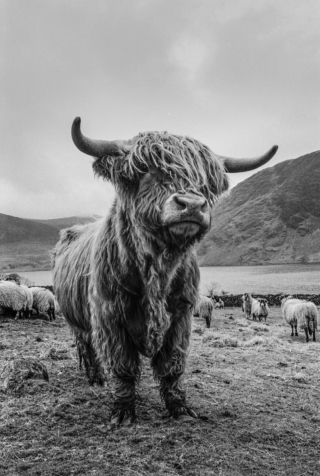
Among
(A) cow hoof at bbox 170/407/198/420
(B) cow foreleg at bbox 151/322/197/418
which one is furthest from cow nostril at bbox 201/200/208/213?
(A) cow hoof at bbox 170/407/198/420

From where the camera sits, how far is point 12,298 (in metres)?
11.7

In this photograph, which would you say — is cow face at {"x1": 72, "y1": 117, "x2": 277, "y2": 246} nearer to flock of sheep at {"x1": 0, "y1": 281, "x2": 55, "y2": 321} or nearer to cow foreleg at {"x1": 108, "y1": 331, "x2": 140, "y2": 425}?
cow foreleg at {"x1": 108, "y1": 331, "x2": 140, "y2": 425}

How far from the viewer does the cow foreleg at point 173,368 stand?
3.69 metres

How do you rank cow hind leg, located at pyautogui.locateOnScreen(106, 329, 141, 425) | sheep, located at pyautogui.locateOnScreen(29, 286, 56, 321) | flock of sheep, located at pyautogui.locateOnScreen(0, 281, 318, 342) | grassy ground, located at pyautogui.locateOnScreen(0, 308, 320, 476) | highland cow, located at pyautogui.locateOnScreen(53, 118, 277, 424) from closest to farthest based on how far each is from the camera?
grassy ground, located at pyautogui.locateOnScreen(0, 308, 320, 476) < highland cow, located at pyautogui.locateOnScreen(53, 118, 277, 424) < cow hind leg, located at pyautogui.locateOnScreen(106, 329, 141, 425) < flock of sheep, located at pyautogui.locateOnScreen(0, 281, 318, 342) < sheep, located at pyautogui.locateOnScreen(29, 286, 56, 321)

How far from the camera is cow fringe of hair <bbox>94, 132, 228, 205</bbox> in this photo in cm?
308

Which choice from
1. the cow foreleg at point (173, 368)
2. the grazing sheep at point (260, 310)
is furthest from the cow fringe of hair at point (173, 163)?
the grazing sheep at point (260, 310)

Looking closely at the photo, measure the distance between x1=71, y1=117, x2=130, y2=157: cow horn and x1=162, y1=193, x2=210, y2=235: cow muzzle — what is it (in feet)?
2.53

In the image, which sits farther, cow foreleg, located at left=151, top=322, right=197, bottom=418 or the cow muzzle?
cow foreleg, located at left=151, top=322, right=197, bottom=418

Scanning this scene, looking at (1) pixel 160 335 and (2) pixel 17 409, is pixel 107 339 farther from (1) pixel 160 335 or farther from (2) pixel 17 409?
(2) pixel 17 409

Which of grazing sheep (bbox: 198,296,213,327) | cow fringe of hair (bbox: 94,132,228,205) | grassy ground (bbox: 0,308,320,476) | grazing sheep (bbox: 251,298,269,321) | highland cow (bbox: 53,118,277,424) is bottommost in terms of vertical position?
grazing sheep (bbox: 251,298,269,321)

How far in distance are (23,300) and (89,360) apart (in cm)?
793

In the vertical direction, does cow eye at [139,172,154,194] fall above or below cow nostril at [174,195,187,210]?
above

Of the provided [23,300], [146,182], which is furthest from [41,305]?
[146,182]

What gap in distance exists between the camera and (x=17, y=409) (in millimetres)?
3533
